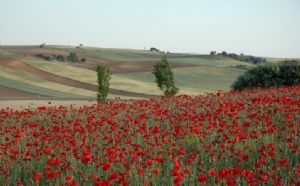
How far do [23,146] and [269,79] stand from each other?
87.1 ft

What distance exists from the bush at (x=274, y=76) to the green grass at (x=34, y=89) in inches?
814

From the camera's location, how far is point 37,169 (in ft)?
27.7

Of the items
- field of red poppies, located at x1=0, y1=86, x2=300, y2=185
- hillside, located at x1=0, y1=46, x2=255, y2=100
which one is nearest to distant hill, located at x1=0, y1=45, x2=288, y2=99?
hillside, located at x1=0, y1=46, x2=255, y2=100

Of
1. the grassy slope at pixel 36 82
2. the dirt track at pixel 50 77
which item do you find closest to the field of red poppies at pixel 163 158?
the grassy slope at pixel 36 82

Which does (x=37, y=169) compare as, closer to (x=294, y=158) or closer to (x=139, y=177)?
(x=139, y=177)

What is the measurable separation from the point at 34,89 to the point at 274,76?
3013cm

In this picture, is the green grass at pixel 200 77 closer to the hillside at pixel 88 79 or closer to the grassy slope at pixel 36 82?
the hillside at pixel 88 79

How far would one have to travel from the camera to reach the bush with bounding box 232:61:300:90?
1309 inches

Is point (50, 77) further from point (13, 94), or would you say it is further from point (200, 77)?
point (200, 77)

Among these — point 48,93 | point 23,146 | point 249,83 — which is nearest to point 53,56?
point 48,93

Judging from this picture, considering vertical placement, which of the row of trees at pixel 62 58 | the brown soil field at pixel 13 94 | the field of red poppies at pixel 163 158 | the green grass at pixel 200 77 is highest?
the row of trees at pixel 62 58

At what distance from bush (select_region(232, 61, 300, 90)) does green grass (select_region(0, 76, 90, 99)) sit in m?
20.7

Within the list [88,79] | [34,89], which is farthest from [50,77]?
[34,89]

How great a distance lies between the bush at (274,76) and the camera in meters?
33.3
